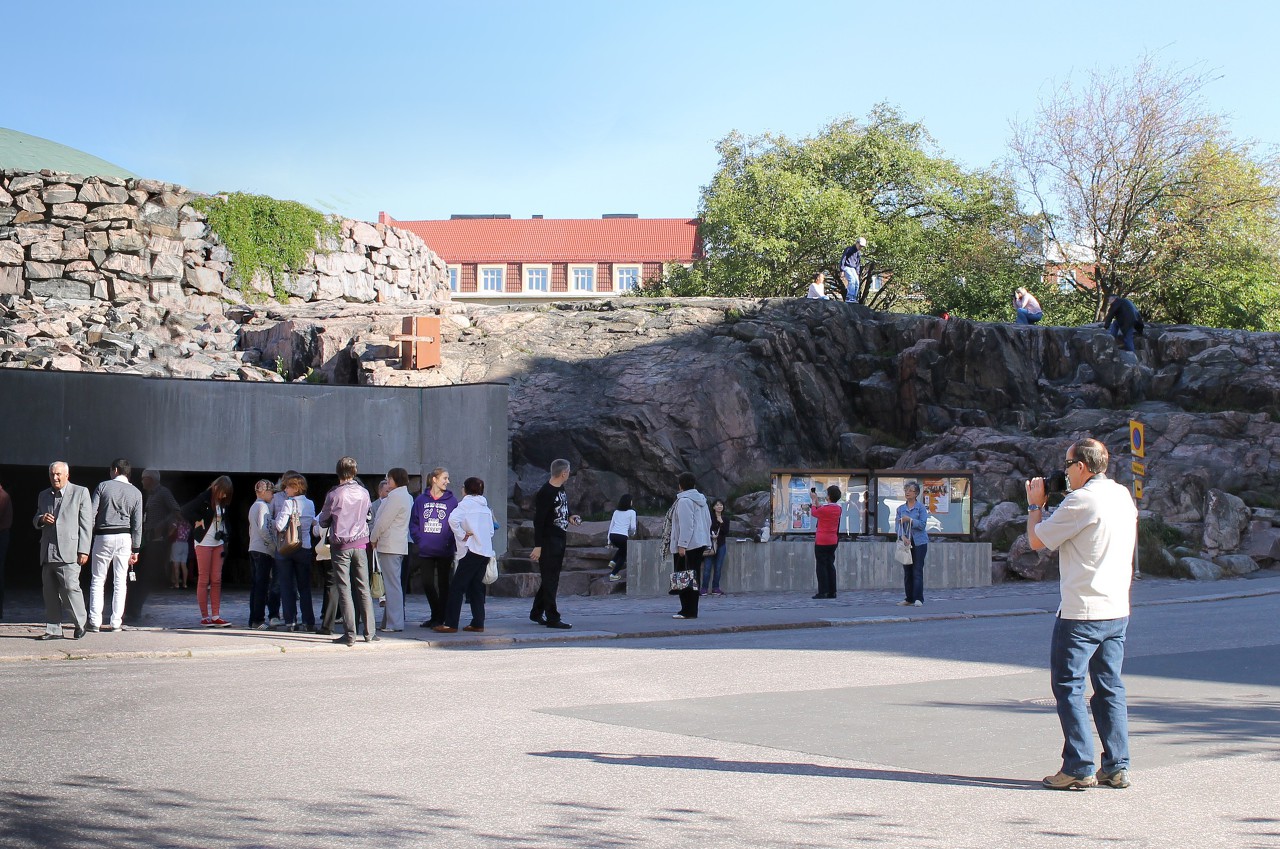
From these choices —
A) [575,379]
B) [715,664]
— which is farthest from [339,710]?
[575,379]

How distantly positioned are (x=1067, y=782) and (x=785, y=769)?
55.5 inches

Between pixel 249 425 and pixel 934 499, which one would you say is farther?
pixel 934 499

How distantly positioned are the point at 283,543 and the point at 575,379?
14038mm

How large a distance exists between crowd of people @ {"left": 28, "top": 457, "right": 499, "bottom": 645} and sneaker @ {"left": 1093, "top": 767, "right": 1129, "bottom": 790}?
27.2 feet

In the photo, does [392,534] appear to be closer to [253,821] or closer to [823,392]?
[253,821]

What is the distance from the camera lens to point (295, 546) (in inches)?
558

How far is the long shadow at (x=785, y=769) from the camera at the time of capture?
6.63m

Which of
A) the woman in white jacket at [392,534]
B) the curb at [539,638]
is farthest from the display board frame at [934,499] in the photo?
the woman in white jacket at [392,534]

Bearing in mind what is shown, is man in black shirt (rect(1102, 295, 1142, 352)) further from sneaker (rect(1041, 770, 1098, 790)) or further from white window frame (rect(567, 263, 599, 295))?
white window frame (rect(567, 263, 599, 295))

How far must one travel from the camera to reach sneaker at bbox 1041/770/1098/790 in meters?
6.39

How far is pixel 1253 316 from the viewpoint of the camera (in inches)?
1748

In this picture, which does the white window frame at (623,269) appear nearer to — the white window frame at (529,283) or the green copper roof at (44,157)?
the white window frame at (529,283)

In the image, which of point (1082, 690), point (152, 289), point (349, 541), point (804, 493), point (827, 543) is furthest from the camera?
point (152, 289)

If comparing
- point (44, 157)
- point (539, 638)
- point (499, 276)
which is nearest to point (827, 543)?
point (539, 638)
